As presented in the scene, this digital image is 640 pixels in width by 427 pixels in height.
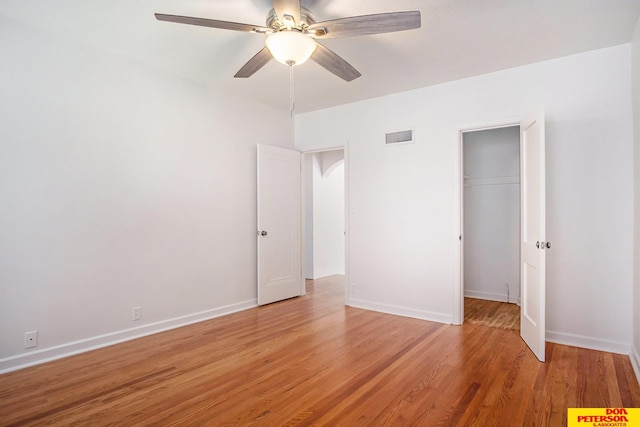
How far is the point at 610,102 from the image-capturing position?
3.08 meters

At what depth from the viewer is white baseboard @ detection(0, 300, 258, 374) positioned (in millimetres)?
2712

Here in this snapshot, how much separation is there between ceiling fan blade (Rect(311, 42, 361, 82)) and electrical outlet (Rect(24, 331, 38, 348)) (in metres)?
3.04

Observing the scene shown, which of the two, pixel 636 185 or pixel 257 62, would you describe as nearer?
pixel 257 62

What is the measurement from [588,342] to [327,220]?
449cm

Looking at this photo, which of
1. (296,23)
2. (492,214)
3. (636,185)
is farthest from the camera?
(492,214)

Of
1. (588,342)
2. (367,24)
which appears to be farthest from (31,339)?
(588,342)

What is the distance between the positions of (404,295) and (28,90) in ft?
13.4

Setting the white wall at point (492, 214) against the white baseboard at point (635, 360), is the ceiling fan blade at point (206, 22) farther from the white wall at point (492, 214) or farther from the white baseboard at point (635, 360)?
the white wall at point (492, 214)

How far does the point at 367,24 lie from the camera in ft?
7.03

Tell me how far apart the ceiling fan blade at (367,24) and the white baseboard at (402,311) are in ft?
9.83

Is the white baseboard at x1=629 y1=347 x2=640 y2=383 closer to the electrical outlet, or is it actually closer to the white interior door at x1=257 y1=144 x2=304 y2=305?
the white interior door at x1=257 y1=144 x2=304 y2=305

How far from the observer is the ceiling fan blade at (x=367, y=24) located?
2.03 meters

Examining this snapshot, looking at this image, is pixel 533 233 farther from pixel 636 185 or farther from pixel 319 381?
pixel 319 381

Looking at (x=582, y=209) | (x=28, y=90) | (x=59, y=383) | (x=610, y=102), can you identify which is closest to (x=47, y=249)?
(x=59, y=383)
